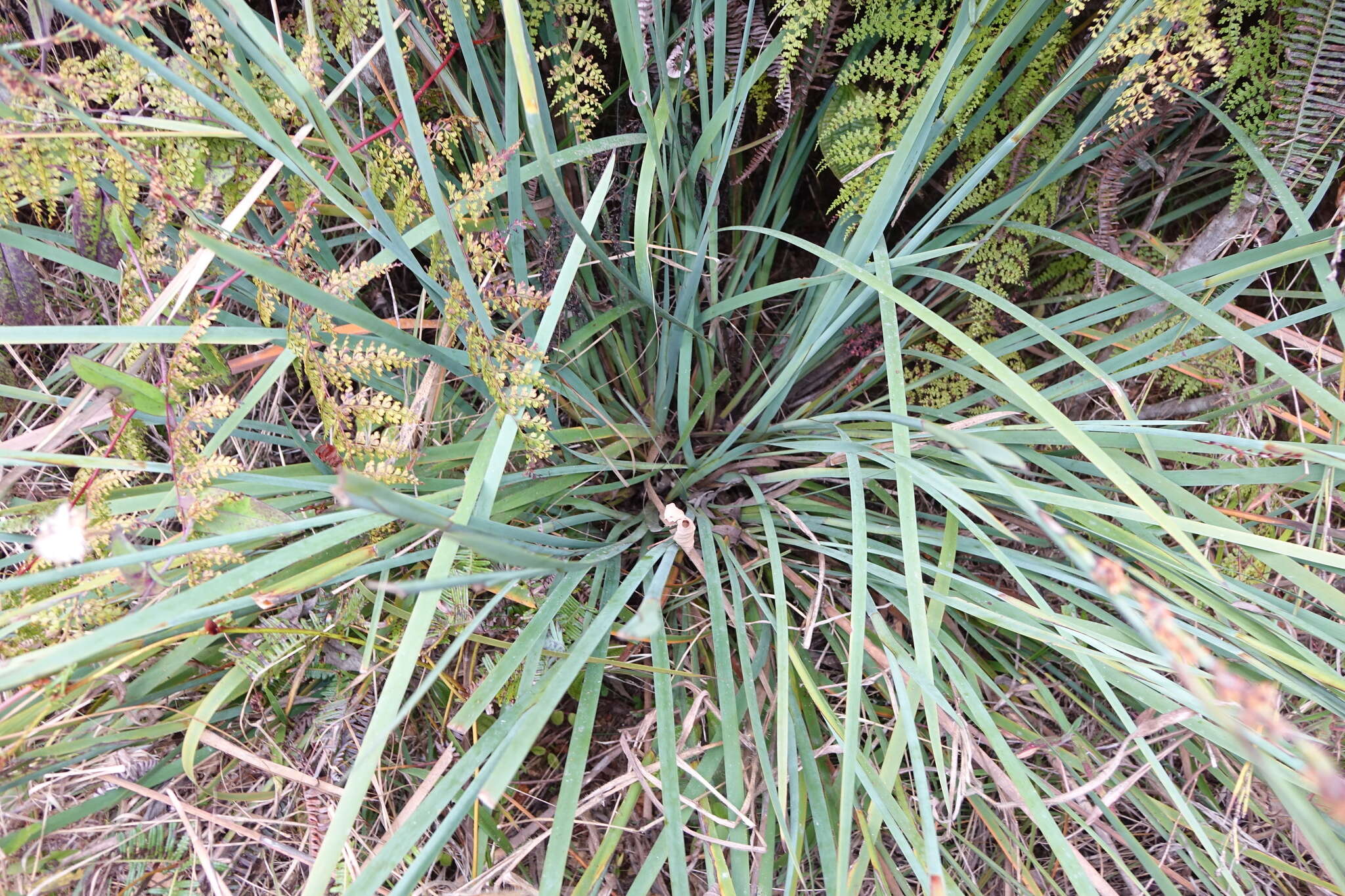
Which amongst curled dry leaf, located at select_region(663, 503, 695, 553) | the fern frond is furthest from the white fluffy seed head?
the fern frond

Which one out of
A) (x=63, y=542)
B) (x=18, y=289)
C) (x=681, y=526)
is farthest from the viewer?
(x=18, y=289)

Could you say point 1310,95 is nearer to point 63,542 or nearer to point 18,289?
point 63,542

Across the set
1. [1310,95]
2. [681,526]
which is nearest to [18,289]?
[681,526]

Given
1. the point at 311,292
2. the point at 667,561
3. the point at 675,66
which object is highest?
the point at 675,66

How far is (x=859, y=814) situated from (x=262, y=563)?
62 centimetres

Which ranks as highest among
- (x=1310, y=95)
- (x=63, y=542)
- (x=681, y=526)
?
(x=1310, y=95)

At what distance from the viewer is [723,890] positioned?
27.3 inches

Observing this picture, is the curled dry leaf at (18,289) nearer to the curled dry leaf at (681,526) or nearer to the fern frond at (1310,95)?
the curled dry leaf at (681,526)

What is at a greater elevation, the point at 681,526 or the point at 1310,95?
the point at 1310,95

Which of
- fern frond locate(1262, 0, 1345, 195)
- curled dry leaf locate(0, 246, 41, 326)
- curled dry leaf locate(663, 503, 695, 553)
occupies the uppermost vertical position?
fern frond locate(1262, 0, 1345, 195)

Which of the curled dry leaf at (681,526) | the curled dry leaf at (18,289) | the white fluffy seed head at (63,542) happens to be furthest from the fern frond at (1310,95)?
the curled dry leaf at (18,289)

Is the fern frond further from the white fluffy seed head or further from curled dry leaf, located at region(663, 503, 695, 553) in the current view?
the white fluffy seed head

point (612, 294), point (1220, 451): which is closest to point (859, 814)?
point (1220, 451)

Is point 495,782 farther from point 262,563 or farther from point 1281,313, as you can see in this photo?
point 1281,313
